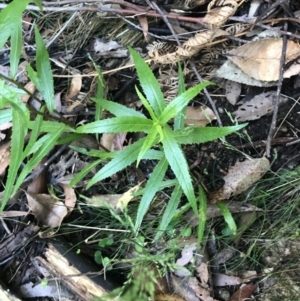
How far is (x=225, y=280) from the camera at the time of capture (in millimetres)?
1977

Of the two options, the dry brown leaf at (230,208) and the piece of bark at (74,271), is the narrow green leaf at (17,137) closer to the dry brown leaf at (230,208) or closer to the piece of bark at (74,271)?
the piece of bark at (74,271)

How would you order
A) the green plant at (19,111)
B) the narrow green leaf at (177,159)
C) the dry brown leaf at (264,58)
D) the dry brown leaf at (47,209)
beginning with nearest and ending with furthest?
the green plant at (19,111) → the narrow green leaf at (177,159) → the dry brown leaf at (264,58) → the dry brown leaf at (47,209)

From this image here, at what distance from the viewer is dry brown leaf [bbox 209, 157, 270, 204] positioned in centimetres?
184

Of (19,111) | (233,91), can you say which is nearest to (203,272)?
(233,91)

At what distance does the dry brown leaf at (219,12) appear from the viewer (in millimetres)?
1833

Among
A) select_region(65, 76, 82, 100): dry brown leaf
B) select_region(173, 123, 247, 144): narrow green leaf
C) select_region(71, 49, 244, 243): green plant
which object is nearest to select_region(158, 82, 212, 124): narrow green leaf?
select_region(71, 49, 244, 243): green plant

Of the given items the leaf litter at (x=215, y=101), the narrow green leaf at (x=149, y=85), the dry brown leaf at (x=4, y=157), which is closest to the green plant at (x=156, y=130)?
the narrow green leaf at (x=149, y=85)

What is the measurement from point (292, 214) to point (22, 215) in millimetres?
1221

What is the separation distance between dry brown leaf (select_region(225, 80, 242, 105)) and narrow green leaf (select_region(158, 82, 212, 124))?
51 centimetres

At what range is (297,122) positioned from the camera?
6.07 ft

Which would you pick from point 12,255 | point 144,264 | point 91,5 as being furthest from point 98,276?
point 91,5

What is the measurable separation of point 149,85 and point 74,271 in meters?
0.96

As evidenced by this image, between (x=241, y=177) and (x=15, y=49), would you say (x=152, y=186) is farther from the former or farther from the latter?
(x=15, y=49)

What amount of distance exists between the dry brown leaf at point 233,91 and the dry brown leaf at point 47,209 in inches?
34.9
